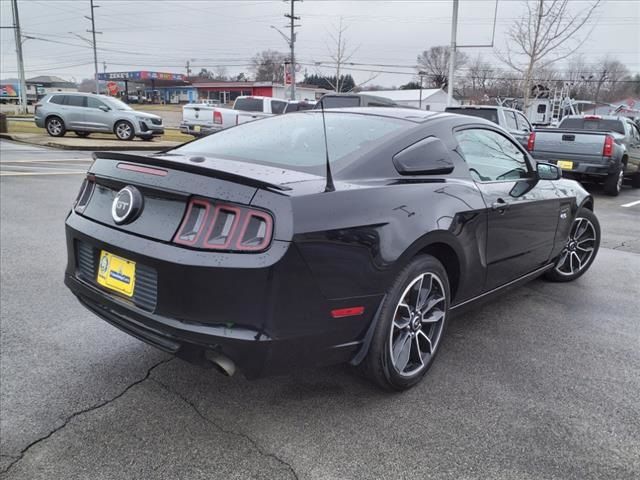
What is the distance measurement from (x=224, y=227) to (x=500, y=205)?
2008 mm

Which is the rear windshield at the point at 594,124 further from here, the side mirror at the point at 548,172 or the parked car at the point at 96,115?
the parked car at the point at 96,115

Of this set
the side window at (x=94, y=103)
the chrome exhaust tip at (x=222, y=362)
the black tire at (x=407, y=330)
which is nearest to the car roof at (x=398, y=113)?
the black tire at (x=407, y=330)

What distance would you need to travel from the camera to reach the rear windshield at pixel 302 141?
9.04ft

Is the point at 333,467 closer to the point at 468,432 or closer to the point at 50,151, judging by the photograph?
the point at 468,432

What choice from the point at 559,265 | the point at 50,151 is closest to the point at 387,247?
the point at 559,265

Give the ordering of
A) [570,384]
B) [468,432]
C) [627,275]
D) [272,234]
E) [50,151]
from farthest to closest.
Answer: [50,151] < [627,275] < [570,384] < [468,432] < [272,234]

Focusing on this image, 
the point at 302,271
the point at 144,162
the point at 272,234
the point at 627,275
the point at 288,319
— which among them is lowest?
the point at 627,275

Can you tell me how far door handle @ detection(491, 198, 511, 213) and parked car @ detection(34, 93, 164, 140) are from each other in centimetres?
1745

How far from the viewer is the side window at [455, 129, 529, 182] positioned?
11.1ft

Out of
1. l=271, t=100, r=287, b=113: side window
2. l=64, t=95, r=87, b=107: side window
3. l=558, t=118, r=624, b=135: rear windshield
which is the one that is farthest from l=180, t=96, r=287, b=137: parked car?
l=558, t=118, r=624, b=135: rear windshield

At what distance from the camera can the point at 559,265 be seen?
4824mm

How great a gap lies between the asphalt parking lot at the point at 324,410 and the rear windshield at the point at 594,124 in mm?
10003

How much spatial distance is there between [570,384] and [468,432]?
889mm

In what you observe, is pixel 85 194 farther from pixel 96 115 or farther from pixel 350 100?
pixel 96 115
